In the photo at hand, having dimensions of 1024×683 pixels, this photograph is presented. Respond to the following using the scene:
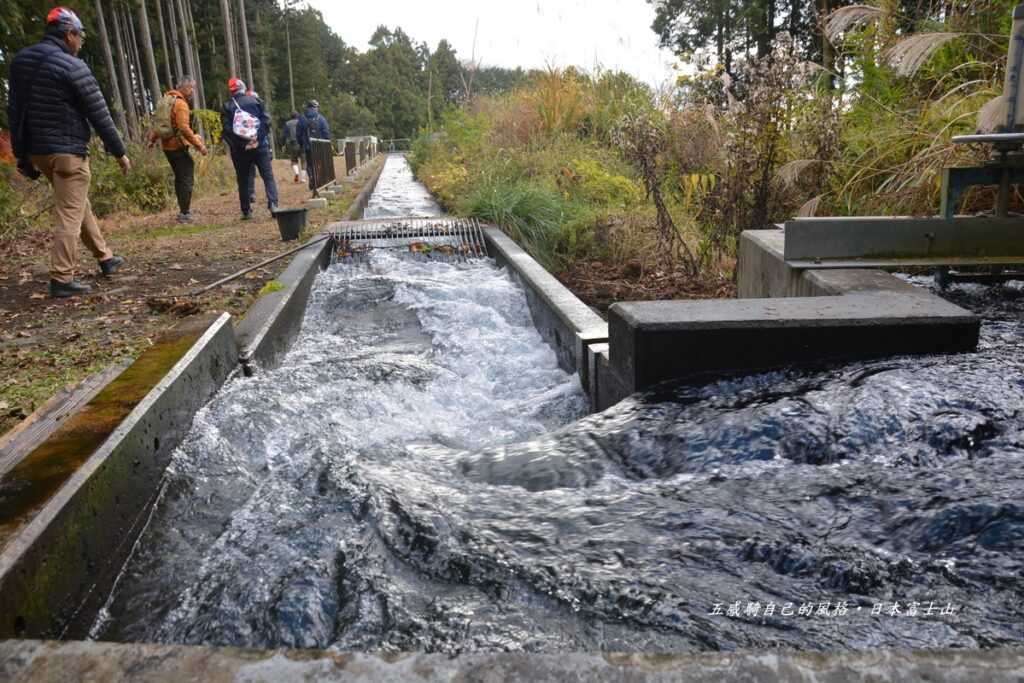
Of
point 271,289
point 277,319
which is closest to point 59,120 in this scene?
point 271,289

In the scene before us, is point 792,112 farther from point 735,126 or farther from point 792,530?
point 792,530

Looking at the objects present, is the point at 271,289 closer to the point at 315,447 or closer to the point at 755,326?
the point at 315,447

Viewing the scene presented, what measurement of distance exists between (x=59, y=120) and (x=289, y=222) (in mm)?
2573

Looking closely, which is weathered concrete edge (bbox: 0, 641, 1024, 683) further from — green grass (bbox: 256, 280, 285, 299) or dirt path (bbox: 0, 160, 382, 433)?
green grass (bbox: 256, 280, 285, 299)

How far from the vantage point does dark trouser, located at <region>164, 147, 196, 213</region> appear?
10.1 metres

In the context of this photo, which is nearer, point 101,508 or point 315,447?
point 101,508

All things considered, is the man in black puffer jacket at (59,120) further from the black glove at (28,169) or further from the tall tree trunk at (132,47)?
the tall tree trunk at (132,47)

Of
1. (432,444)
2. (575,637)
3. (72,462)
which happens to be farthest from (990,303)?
(72,462)

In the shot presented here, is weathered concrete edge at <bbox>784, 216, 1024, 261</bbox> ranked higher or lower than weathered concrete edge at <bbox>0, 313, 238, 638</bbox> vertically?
higher

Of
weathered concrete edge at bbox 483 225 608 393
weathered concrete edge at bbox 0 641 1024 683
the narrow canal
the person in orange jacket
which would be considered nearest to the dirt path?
the person in orange jacket

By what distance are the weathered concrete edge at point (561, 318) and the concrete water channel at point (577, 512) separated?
0.06 m

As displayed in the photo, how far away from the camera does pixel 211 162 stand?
55.6ft

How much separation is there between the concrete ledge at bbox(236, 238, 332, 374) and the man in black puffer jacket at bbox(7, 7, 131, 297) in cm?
171

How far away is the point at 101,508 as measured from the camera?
232 cm
